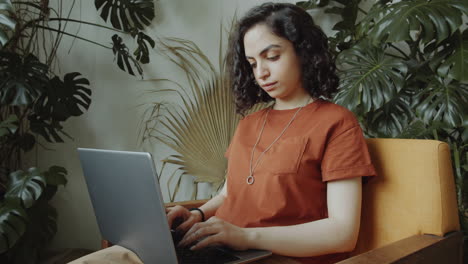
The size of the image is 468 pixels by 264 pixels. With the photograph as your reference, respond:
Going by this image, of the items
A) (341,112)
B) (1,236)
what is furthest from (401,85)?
(1,236)

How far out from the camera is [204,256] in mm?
860

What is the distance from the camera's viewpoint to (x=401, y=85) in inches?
56.1

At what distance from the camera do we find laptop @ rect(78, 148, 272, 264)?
70 centimetres

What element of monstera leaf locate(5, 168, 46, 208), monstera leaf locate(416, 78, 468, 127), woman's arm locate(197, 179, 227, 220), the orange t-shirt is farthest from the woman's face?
monstera leaf locate(5, 168, 46, 208)

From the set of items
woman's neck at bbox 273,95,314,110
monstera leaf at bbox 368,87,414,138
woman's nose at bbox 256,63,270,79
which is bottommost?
monstera leaf at bbox 368,87,414,138

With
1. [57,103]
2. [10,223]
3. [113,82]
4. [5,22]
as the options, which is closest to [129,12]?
[113,82]

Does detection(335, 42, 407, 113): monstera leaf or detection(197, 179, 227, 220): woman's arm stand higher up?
detection(335, 42, 407, 113): monstera leaf

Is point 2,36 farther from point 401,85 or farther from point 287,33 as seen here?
point 401,85

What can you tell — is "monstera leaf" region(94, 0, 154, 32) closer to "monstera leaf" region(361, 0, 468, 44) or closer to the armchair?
"monstera leaf" region(361, 0, 468, 44)

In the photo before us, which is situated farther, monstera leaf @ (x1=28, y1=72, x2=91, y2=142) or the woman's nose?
monstera leaf @ (x1=28, y1=72, x2=91, y2=142)

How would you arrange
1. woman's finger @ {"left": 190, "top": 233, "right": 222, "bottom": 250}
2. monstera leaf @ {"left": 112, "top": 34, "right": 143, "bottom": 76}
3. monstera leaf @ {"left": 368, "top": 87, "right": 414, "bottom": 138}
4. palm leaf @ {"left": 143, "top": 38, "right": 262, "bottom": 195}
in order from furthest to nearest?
monstera leaf @ {"left": 112, "top": 34, "right": 143, "bottom": 76}
palm leaf @ {"left": 143, "top": 38, "right": 262, "bottom": 195}
monstera leaf @ {"left": 368, "top": 87, "right": 414, "bottom": 138}
woman's finger @ {"left": 190, "top": 233, "right": 222, "bottom": 250}

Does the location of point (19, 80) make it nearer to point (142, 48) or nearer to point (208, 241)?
point (142, 48)

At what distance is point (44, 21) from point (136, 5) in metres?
0.58

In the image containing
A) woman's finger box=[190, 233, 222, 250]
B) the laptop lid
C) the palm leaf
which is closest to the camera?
the laptop lid
